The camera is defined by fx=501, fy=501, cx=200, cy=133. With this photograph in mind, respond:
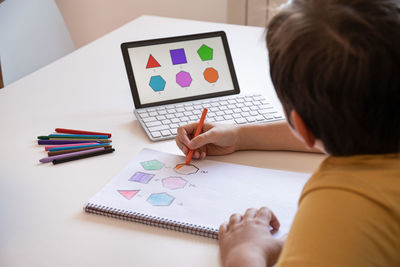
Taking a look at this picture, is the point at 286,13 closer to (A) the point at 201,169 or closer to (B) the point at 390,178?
(B) the point at 390,178

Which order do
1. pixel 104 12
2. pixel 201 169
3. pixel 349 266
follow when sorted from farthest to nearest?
pixel 104 12, pixel 201 169, pixel 349 266

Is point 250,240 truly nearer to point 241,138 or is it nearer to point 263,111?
point 241,138

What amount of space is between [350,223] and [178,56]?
0.73m

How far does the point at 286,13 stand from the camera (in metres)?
0.64

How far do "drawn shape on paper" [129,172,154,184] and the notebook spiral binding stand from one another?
0.10 meters

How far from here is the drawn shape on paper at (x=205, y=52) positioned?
121cm

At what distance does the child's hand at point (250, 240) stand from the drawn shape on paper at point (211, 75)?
49 cm

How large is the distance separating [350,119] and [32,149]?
0.69 metres

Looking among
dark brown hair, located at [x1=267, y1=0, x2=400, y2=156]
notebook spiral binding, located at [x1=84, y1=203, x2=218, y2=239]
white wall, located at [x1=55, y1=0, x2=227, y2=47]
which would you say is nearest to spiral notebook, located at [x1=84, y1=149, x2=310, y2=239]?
notebook spiral binding, located at [x1=84, y1=203, x2=218, y2=239]

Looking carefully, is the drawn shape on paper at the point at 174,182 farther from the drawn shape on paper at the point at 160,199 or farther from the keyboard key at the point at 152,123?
the keyboard key at the point at 152,123

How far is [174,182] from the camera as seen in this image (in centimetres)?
90

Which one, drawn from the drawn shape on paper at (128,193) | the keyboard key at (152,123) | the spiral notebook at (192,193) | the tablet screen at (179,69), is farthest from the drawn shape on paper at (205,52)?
the drawn shape on paper at (128,193)

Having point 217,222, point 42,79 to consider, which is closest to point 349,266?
point 217,222

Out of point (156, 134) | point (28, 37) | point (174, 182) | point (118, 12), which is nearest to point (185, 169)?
point (174, 182)
